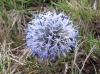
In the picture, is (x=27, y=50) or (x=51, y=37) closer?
(x=51, y=37)

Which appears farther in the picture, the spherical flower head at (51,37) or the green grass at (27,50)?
the green grass at (27,50)

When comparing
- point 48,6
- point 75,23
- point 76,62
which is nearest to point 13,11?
point 48,6

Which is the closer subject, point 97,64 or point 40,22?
point 40,22

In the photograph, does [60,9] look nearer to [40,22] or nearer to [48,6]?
[48,6]

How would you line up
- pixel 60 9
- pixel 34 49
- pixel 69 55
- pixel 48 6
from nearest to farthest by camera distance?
pixel 34 49 → pixel 69 55 → pixel 60 9 → pixel 48 6
